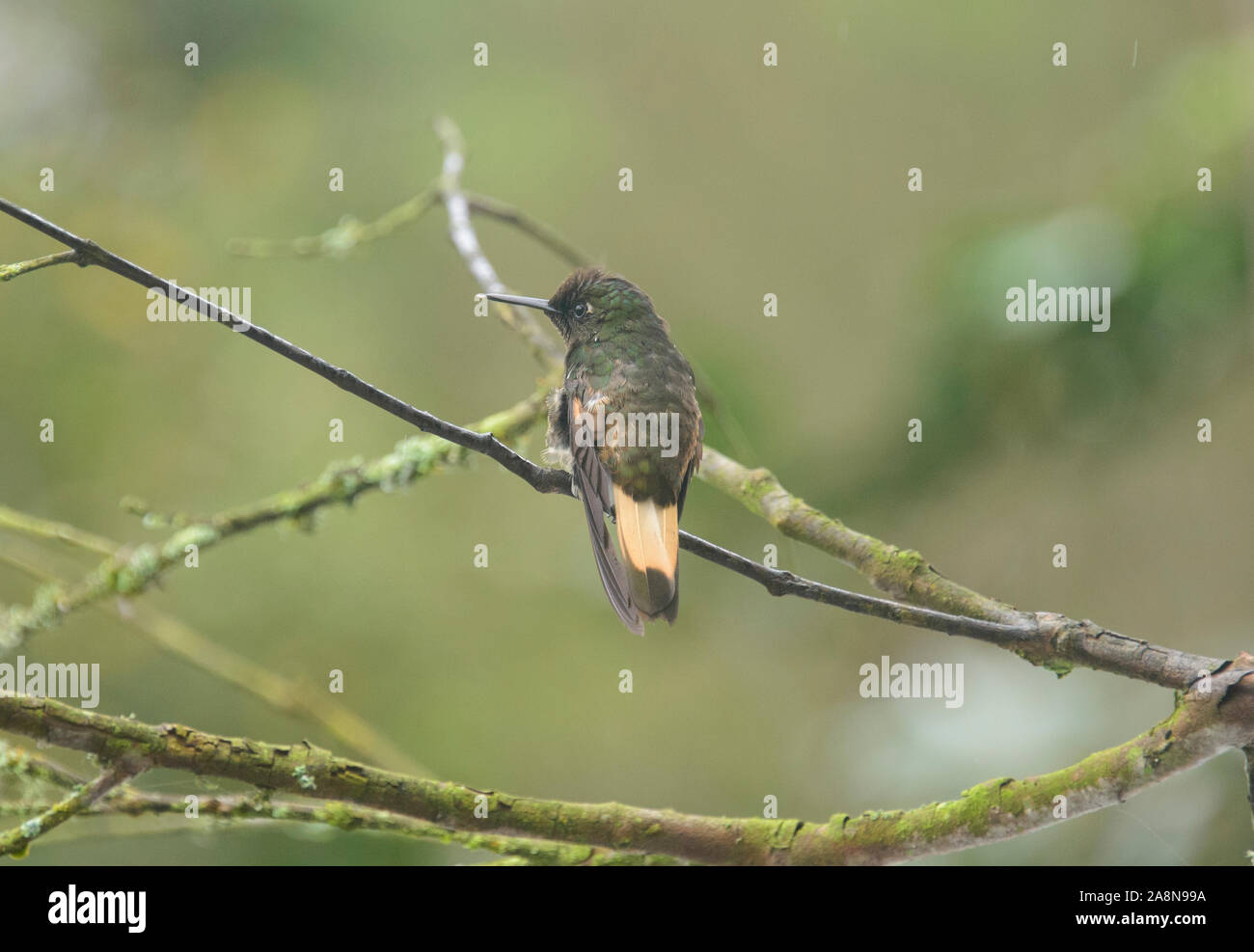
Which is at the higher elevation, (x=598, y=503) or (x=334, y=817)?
(x=598, y=503)

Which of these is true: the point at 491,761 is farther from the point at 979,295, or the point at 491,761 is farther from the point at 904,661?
the point at 979,295

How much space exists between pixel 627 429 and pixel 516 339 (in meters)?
2.46

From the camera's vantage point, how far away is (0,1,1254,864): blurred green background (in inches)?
180

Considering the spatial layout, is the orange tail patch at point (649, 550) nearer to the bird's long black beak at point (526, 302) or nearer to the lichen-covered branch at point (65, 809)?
the bird's long black beak at point (526, 302)

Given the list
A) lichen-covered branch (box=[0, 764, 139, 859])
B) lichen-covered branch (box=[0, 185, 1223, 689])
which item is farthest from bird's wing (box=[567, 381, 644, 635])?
lichen-covered branch (box=[0, 764, 139, 859])

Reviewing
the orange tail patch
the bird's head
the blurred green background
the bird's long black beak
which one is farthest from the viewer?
the blurred green background

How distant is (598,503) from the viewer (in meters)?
2.04

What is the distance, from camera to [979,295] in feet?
12.1

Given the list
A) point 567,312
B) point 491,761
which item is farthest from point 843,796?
point 567,312

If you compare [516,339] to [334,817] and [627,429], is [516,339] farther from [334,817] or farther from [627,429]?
[334,817]

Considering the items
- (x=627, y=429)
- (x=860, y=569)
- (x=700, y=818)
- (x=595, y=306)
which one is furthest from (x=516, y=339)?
(x=700, y=818)

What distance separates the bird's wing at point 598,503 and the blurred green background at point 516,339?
189cm

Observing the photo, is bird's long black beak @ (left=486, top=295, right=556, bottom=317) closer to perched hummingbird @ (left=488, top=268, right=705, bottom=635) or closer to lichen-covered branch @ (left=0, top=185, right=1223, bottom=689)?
perched hummingbird @ (left=488, top=268, right=705, bottom=635)

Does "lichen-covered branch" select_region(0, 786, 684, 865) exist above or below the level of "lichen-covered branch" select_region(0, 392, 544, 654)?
below
